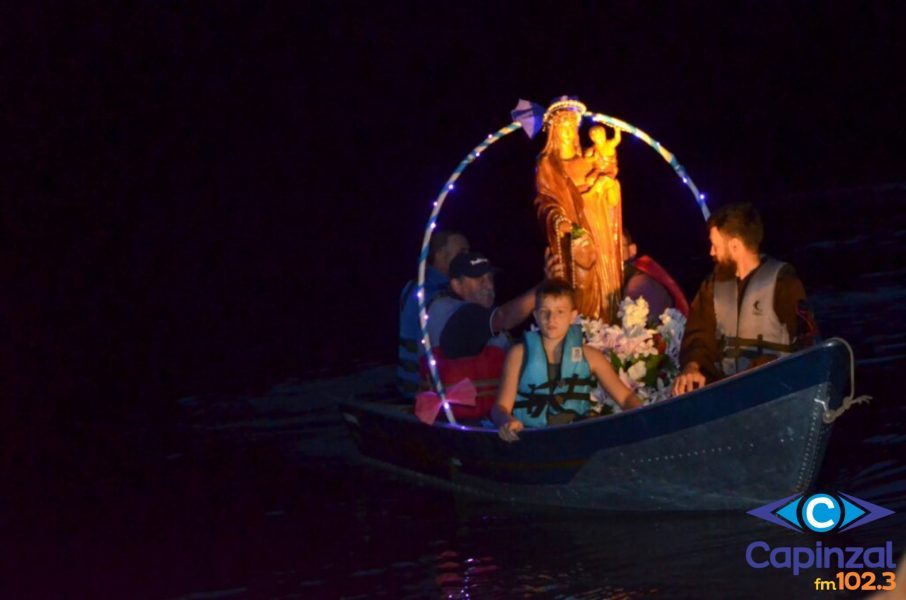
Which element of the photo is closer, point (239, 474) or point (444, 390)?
point (444, 390)

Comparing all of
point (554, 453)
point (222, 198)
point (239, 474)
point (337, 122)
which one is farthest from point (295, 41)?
point (554, 453)

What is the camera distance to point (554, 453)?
38.7 ft

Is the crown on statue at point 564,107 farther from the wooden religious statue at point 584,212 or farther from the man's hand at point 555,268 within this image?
the man's hand at point 555,268

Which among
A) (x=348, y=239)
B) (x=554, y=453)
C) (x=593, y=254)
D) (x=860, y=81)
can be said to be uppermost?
(x=860, y=81)

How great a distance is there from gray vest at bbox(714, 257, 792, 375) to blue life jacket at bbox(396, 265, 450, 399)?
343cm

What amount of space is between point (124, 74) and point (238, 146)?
4.06 metres

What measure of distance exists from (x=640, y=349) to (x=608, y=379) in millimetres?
498

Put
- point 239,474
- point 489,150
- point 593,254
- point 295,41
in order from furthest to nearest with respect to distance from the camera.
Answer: point 295,41, point 489,150, point 239,474, point 593,254

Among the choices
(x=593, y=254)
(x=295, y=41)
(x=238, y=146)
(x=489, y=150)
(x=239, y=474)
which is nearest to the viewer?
(x=593, y=254)

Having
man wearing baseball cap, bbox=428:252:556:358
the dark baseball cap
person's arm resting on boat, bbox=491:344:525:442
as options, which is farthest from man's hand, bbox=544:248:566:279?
person's arm resting on boat, bbox=491:344:525:442

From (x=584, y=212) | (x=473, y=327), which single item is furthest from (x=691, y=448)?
(x=473, y=327)

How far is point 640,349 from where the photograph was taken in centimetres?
1211

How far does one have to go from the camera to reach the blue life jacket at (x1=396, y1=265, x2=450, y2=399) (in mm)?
14234

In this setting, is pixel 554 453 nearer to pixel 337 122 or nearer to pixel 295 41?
pixel 337 122
